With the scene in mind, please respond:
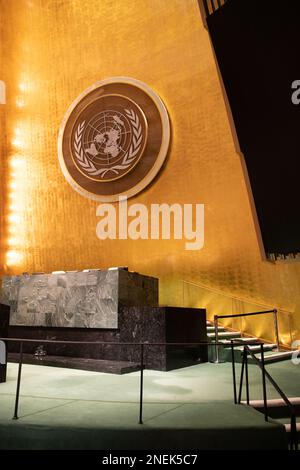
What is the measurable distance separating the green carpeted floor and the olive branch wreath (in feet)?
19.5

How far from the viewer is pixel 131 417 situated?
2.98 meters

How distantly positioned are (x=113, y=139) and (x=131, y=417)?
7.66 metres

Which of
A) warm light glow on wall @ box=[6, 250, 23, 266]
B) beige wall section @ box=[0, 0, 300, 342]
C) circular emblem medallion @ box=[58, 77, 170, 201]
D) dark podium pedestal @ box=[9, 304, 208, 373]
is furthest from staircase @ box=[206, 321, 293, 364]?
warm light glow on wall @ box=[6, 250, 23, 266]

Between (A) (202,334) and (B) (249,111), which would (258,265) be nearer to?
(A) (202,334)

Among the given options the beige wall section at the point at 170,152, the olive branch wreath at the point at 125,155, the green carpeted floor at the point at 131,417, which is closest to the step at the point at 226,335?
the beige wall section at the point at 170,152

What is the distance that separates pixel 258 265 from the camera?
7.80 metres

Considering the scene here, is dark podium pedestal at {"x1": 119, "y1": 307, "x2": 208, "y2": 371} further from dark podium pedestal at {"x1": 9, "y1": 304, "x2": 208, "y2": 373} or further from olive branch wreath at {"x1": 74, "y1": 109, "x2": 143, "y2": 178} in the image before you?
olive branch wreath at {"x1": 74, "y1": 109, "x2": 143, "y2": 178}

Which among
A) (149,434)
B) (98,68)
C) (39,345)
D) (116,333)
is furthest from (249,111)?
(149,434)

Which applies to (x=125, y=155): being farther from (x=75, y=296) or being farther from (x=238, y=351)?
(x=238, y=351)

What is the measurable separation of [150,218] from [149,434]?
663 centimetres

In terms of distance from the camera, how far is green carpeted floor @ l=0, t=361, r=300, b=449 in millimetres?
2680

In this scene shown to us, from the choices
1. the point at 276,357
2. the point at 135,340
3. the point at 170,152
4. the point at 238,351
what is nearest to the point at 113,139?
the point at 170,152
